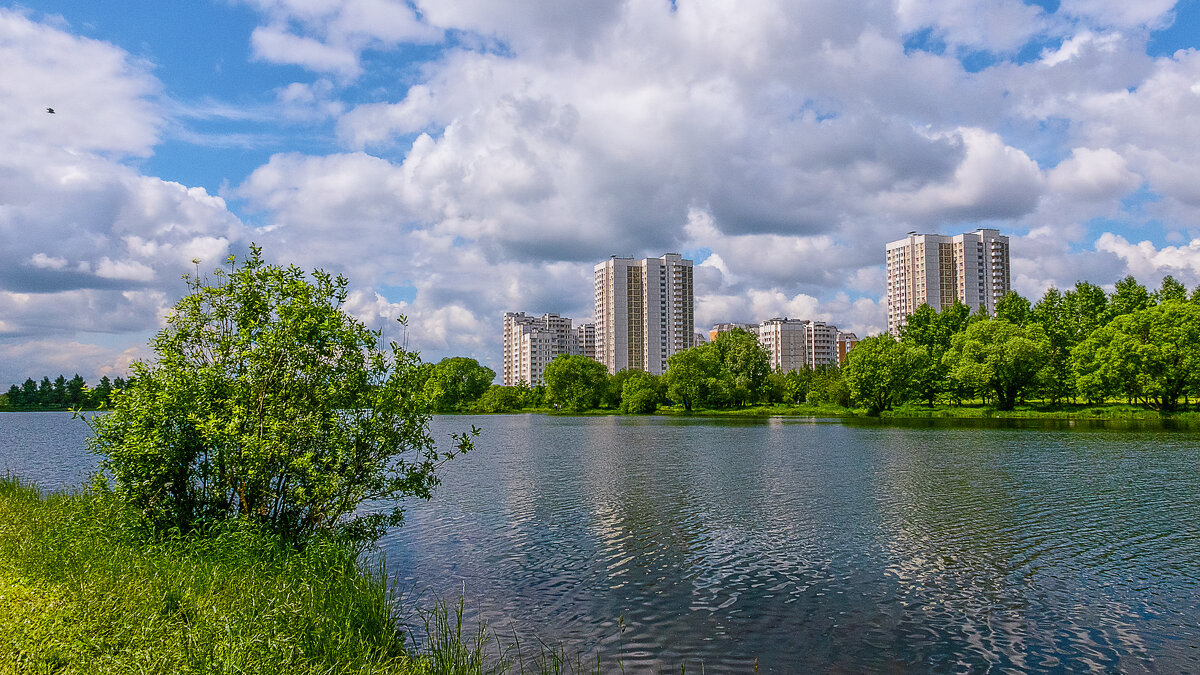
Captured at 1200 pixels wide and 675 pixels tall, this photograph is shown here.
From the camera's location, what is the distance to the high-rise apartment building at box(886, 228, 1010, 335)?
18050cm

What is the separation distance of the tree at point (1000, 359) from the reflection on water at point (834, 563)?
5453 centimetres

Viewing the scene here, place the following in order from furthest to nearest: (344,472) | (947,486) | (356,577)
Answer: (947,486), (344,472), (356,577)

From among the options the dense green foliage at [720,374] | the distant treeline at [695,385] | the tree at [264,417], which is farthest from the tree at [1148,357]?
the tree at [264,417]

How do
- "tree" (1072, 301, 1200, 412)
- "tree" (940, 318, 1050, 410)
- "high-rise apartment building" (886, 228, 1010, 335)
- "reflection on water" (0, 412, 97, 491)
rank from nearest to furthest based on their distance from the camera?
"reflection on water" (0, 412, 97, 491)
"tree" (1072, 301, 1200, 412)
"tree" (940, 318, 1050, 410)
"high-rise apartment building" (886, 228, 1010, 335)

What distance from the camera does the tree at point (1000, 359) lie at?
90.9m

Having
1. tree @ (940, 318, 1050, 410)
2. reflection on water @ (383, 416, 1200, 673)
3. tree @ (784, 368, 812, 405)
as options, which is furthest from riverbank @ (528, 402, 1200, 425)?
reflection on water @ (383, 416, 1200, 673)

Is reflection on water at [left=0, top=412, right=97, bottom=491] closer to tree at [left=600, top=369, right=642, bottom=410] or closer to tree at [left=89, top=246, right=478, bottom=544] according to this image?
tree at [left=89, top=246, right=478, bottom=544]

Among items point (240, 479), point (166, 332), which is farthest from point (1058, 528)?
point (166, 332)

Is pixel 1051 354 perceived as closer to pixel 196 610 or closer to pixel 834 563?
pixel 834 563

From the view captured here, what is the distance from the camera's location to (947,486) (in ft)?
107

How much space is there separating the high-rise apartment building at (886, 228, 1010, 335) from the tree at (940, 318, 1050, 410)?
8474cm

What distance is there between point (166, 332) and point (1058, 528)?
2599cm

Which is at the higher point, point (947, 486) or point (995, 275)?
point (995, 275)

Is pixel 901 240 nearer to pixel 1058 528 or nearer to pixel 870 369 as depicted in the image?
pixel 870 369
